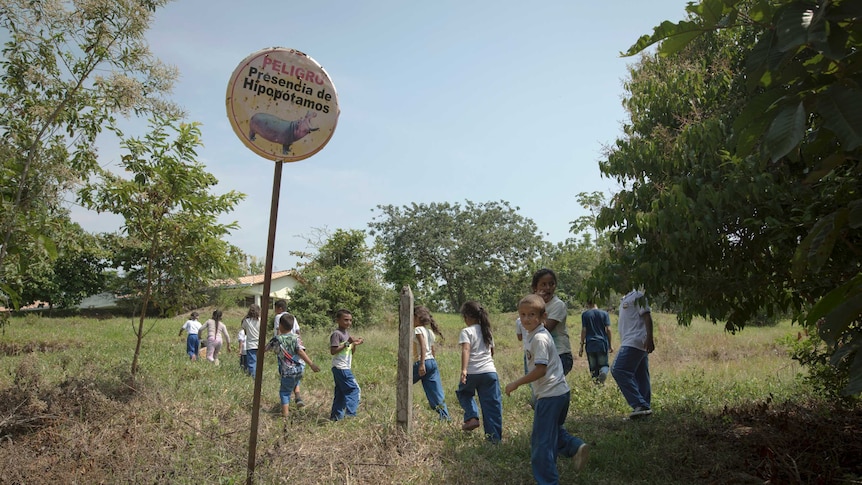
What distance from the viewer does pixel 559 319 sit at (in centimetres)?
607

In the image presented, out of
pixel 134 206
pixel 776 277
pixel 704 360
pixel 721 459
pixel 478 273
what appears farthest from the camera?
pixel 478 273

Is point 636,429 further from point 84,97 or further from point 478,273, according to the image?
point 478,273

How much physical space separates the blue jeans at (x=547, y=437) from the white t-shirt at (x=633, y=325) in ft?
7.69

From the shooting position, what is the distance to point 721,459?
5.00m

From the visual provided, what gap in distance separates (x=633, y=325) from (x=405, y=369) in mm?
2791

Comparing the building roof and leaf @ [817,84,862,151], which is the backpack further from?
the building roof

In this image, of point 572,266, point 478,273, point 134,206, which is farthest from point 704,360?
point 572,266

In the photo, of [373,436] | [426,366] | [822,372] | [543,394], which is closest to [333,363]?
[426,366]

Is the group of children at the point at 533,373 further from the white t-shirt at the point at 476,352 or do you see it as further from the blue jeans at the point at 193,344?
the blue jeans at the point at 193,344

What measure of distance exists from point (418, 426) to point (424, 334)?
1.59 meters

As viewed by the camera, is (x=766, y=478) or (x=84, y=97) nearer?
(x=766, y=478)

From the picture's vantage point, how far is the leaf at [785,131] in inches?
84.7

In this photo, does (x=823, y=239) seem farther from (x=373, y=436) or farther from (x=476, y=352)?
(x=476, y=352)

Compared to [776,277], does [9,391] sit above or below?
below
